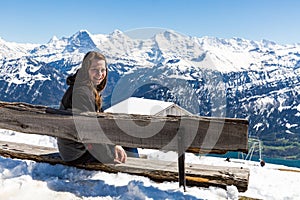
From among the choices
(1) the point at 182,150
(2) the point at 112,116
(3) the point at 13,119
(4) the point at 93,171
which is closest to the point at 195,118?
(1) the point at 182,150

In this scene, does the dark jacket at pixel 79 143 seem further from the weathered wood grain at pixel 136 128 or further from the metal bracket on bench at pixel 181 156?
the metal bracket on bench at pixel 181 156

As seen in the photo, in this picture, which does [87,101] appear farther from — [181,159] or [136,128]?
[181,159]

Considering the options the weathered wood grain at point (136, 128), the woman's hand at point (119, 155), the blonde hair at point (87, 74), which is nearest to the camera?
the weathered wood grain at point (136, 128)

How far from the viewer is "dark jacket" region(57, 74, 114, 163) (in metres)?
4.75

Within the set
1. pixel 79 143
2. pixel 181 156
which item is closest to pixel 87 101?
pixel 79 143

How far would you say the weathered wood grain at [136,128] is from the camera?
407 cm

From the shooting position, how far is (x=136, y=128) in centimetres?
439

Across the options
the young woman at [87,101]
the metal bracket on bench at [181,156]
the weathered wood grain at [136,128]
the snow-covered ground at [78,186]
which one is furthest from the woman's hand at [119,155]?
the metal bracket on bench at [181,156]

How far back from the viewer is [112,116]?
451cm

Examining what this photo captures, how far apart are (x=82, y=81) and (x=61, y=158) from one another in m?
1.36

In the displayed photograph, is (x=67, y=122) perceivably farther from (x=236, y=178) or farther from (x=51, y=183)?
(x=236, y=178)

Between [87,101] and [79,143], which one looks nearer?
[87,101]

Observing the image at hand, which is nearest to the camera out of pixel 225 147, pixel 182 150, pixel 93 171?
pixel 225 147

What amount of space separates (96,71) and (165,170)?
1.86 m
